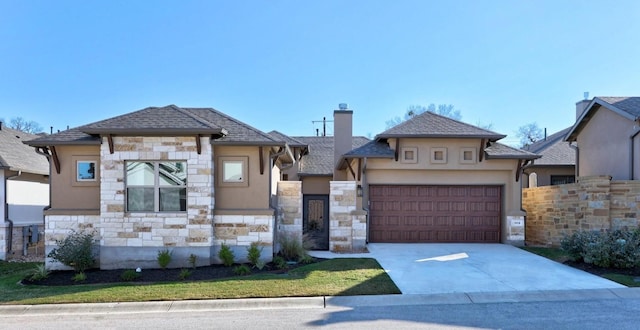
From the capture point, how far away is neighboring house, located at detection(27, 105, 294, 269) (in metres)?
10.6

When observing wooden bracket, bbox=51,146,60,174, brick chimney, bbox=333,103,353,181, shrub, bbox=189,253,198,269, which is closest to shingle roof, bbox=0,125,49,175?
wooden bracket, bbox=51,146,60,174

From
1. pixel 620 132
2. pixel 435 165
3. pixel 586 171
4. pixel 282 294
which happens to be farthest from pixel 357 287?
pixel 586 171

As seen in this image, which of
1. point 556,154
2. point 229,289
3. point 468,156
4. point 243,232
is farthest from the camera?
point 556,154

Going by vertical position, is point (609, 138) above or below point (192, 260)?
above

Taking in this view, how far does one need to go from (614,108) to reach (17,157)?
21.6 metres

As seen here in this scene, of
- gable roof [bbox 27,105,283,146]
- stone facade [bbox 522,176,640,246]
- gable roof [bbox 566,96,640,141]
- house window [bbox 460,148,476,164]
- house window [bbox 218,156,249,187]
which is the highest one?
gable roof [bbox 566,96,640,141]

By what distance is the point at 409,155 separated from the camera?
46.9 feet

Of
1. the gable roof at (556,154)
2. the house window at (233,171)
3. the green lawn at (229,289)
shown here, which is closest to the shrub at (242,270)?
the green lawn at (229,289)

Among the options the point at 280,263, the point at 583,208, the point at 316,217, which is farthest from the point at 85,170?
the point at 583,208

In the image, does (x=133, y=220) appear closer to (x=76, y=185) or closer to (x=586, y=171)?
(x=76, y=185)

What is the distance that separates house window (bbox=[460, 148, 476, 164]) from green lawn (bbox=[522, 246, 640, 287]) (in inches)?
134

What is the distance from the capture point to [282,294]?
7.74m

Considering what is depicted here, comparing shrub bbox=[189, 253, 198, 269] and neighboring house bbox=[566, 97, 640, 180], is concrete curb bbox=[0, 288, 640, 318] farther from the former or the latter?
neighboring house bbox=[566, 97, 640, 180]

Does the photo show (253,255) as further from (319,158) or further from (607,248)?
(319,158)
